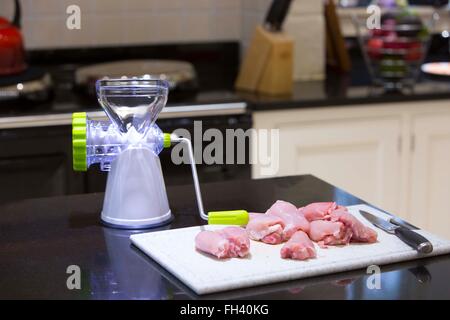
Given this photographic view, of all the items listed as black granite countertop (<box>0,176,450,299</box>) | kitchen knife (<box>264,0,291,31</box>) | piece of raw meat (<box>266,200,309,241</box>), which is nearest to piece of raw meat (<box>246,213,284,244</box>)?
piece of raw meat (<box>266,200,309,241</box>)

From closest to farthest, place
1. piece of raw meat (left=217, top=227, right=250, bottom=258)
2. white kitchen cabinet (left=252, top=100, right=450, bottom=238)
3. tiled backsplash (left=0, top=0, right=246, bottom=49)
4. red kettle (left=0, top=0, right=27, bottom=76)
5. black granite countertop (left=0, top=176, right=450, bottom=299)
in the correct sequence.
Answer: black granite countertop (left=0, top=176, right=450, bottom=299), piece of raw meat (left=217, top=227, right=250, bottom=258), red kettle (left=0, top=0, right=27, bottom=76), white kitchen cabinet (left=252, top=100, right=450, bottom=238), tiled backsplash (left=0, top=0, right=246, bottom=49)

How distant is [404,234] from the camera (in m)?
1.28

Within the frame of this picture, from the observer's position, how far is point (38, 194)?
237cm

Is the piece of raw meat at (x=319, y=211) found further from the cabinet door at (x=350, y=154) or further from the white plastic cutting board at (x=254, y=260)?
the cabinet door at (x=350, y=154)

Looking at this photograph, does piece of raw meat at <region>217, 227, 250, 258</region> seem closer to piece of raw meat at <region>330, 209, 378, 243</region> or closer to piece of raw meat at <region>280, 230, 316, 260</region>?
piece of raw meat at <region>280, 230, 316, 260</region>

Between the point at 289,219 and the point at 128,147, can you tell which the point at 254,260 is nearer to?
the point at 289,219

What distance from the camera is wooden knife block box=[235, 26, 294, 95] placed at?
272cm

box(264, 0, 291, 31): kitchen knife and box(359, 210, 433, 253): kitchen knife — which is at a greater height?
box(264, 0, 291, 31): kitchen knife

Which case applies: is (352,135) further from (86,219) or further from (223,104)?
(86,219)

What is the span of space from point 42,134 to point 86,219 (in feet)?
3.12

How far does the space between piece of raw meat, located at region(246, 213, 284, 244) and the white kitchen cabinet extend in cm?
124

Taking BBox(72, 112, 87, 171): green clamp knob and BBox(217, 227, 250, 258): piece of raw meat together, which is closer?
BBox(217, 227, 250, 258): piece of raw meat

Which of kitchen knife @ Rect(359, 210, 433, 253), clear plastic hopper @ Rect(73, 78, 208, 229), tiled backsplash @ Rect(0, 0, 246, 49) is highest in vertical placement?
tiled backsplash @ Rect(0, 0, 246, 49)

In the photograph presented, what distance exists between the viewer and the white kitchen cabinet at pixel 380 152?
258cm
